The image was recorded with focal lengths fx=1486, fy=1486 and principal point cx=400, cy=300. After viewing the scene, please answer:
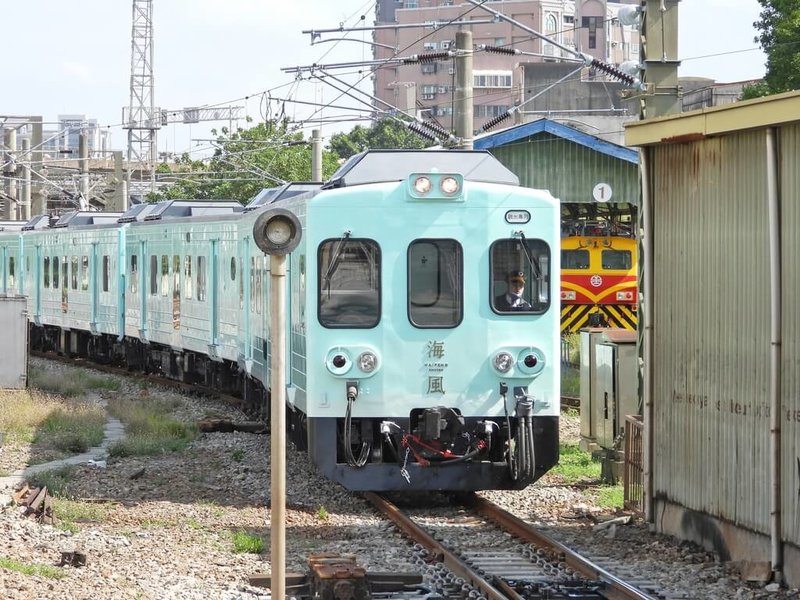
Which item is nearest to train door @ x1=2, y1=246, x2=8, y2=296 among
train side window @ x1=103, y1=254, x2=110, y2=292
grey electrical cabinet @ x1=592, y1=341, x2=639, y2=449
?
train side window @ x1=103, y1=254, x2=110, y2=292

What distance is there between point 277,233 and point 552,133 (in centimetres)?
2011

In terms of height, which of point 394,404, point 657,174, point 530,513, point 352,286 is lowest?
point 530,513

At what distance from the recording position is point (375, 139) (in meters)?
80.9

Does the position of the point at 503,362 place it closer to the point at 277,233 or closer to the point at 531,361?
the point at 531,361

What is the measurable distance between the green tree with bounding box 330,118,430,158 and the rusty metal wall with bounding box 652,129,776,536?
61.3 m

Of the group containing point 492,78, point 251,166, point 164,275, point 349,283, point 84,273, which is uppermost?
point 492,78

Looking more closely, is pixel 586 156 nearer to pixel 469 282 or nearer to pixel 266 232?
pixel 469 282

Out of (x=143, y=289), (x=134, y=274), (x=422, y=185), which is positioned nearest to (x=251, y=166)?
(x=134, y=274)

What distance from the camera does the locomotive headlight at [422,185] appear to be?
1216 cm

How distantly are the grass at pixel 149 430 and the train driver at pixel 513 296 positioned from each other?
5429 millimetres

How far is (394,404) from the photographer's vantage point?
1199 cm

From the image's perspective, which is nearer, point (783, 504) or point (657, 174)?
point (783, 504)

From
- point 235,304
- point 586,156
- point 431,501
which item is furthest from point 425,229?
point 586,156

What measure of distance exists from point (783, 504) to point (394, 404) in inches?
150
